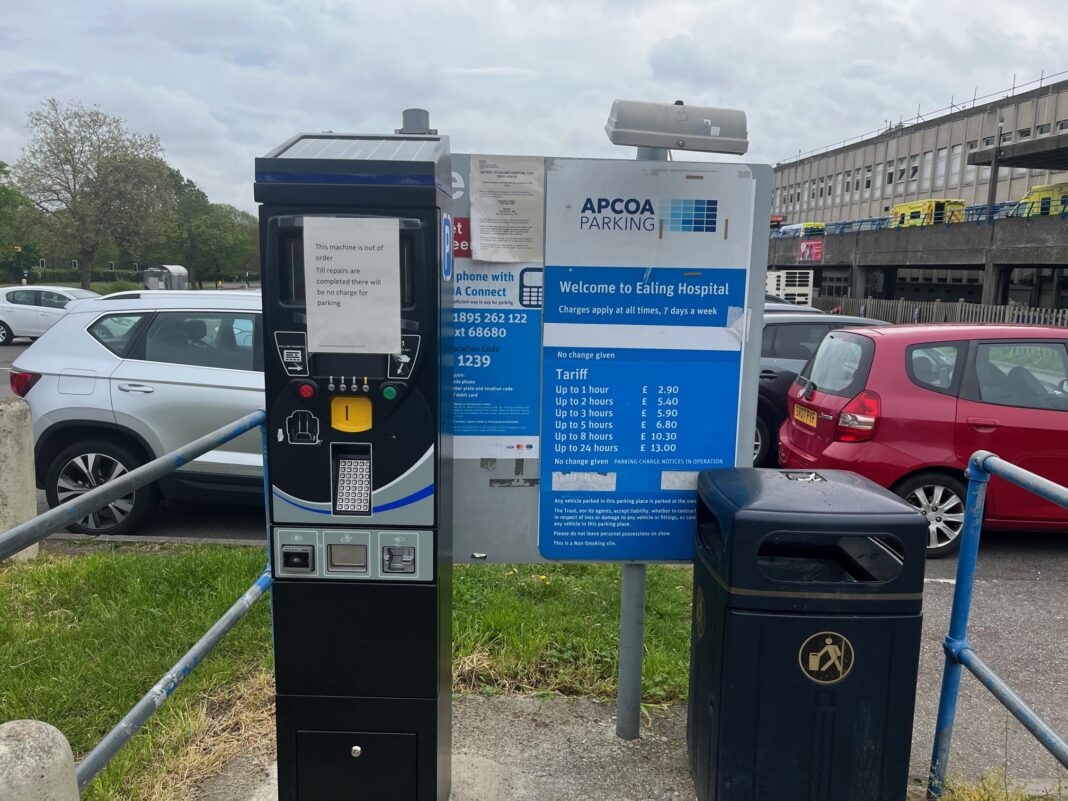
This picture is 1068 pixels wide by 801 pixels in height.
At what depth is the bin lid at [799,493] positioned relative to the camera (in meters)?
2.29

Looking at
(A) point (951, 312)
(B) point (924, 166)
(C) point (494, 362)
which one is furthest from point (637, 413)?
(B) point (924, 166)

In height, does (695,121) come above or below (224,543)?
above

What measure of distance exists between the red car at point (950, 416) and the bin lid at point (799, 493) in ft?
10.2

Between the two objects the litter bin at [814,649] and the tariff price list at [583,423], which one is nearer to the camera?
the litter bin at [814,649]

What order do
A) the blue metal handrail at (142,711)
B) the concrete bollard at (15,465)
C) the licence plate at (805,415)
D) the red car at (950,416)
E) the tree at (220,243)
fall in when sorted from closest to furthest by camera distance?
the blue metal handrail at (142,711), the concrete bollard at (15,465), the red car at (950,416), the licence plate at (805,415), the tree at (220,243)

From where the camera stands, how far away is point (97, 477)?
5.65m

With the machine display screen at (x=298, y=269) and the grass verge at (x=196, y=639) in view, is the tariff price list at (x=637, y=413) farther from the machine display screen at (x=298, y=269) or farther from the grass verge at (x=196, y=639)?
the grass verge at (x=196, y=639)

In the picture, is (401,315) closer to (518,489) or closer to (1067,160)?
(518,489)

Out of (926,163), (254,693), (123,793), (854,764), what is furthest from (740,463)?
(926,163)

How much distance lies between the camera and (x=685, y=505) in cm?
283

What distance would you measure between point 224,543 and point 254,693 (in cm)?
214

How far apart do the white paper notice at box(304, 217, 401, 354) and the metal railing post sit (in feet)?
6.07

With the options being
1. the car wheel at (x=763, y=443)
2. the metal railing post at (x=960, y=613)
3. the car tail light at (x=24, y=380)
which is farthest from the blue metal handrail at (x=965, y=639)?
the car tail light at (x=24, y=380)

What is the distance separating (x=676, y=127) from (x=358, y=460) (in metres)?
1.44
